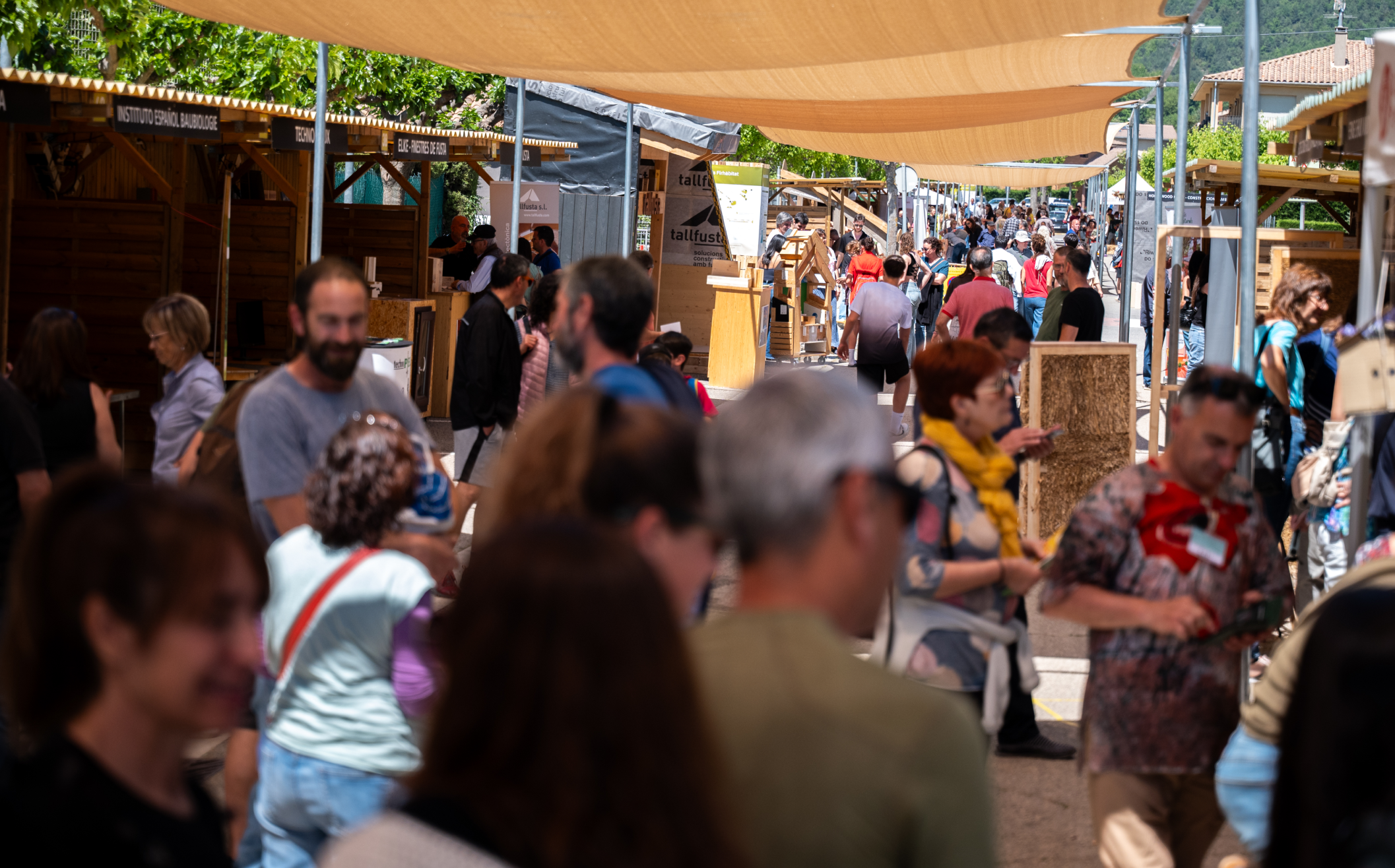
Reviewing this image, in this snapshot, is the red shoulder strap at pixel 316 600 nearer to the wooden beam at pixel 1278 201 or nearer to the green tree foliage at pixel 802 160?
the wooden beam at pixel 1278 201

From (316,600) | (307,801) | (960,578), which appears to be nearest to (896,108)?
(960,578)

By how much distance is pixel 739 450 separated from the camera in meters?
1.69

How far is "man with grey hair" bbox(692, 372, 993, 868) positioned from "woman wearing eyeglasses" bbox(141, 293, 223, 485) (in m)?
4.49

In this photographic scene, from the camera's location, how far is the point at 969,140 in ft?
47.9

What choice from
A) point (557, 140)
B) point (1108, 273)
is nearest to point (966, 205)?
point (1108, 273)

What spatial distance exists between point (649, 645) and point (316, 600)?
5.87ft

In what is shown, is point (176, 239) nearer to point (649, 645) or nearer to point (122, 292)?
point (122, 292)

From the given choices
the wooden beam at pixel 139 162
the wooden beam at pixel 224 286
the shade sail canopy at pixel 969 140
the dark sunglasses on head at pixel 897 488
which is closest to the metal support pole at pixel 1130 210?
the shade sail canopy at pixel 969 140

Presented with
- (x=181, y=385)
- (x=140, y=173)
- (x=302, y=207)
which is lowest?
(x=181, y=385)

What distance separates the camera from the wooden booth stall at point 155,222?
8805 millimetres

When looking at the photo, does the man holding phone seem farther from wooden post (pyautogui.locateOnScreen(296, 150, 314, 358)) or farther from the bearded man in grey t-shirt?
wooden post (pyautogui.locateOnScreen(296, 150, 314, 358))

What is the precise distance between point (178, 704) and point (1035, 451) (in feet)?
12.9

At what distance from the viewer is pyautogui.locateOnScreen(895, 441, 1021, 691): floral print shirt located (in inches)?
142

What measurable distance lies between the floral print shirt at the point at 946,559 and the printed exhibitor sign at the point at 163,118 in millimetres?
6351
